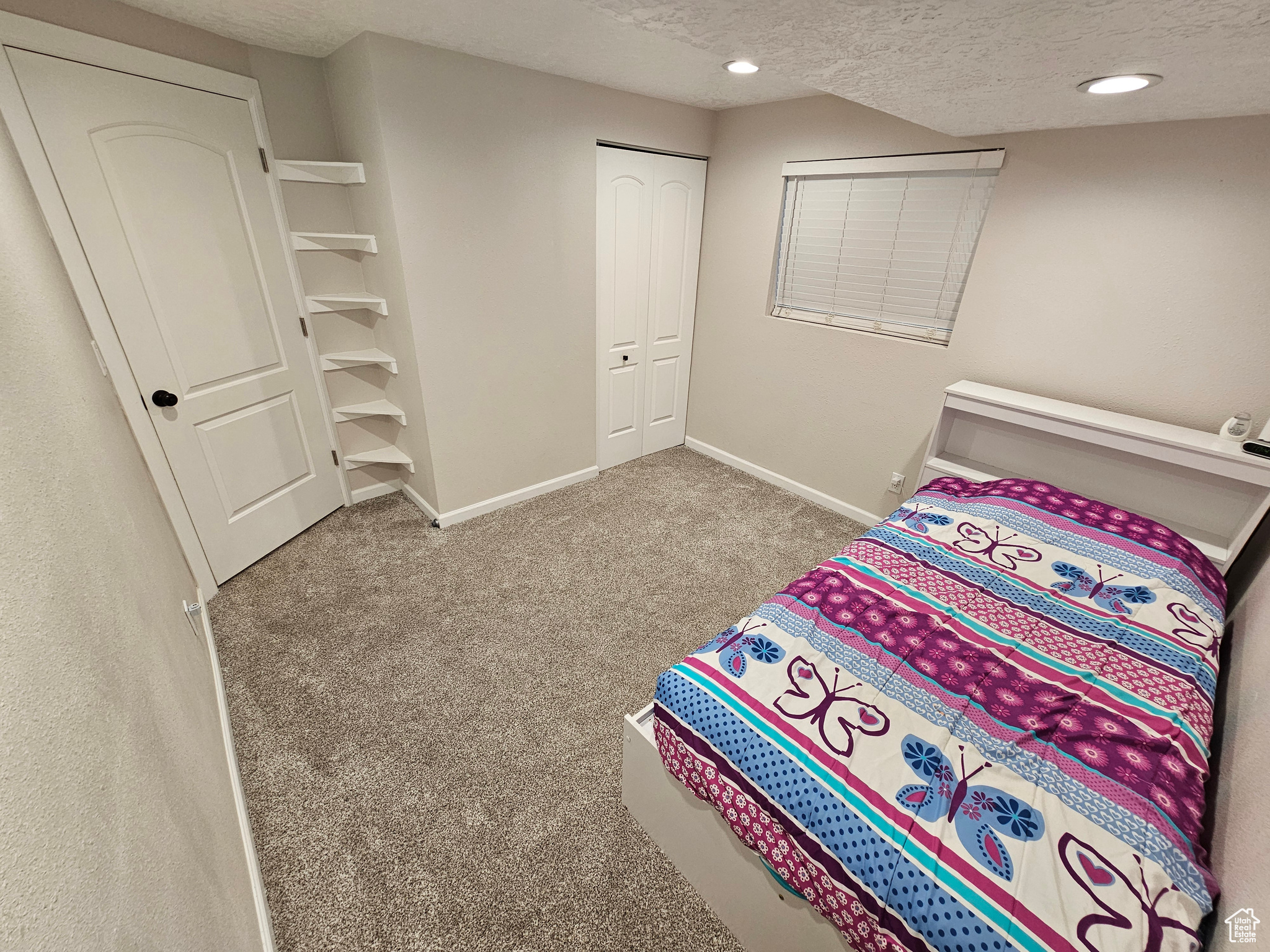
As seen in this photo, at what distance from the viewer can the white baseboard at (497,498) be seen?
9.71ft

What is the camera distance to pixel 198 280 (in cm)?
219

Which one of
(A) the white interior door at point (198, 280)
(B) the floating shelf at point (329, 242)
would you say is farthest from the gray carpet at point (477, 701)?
(B) the floating shelf at point (329, 242)

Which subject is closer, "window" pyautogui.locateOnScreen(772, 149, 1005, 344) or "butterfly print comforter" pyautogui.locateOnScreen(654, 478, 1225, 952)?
"butterfly print comforter" pyautogui.locateOnScreen(654, 478, 1225, 952)

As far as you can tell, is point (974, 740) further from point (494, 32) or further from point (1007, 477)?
point (494, 32)

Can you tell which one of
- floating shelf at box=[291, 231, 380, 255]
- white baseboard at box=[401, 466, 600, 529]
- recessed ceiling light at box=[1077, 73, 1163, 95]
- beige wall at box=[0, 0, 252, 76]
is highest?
beige wall at box=[0, 0, 252, 76]

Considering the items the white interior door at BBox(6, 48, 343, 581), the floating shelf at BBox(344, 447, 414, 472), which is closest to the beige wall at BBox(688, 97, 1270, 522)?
the floating shelf at BBox(344, 447, 414, 472)

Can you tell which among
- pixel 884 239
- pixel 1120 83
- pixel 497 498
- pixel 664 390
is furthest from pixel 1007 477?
pixel 497 498

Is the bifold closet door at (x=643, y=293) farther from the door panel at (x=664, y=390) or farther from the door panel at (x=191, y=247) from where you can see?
the door panel at (x=191, y=247)

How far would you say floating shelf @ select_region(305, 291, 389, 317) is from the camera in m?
2.60

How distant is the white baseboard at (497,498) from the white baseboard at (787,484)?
0.91 metres

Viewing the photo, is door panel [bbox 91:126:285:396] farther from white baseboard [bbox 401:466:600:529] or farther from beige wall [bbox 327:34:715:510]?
white baseboard [bbox 401:466:600:529]

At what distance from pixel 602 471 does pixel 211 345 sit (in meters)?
2.23

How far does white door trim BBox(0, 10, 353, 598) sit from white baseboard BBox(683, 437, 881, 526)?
281 cm

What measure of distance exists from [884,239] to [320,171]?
2.81 m
